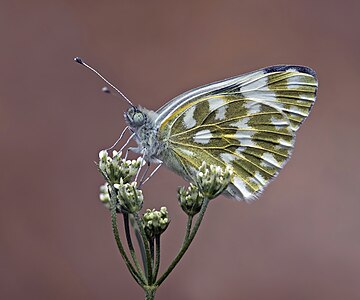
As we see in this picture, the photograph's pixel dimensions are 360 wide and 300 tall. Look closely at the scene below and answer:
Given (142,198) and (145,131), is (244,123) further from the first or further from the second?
(142,198)

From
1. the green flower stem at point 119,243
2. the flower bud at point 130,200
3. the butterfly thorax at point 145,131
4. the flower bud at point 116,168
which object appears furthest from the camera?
the butterfly thorax at point 145,131

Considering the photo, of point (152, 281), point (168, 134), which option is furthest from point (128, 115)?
point (152, 281)

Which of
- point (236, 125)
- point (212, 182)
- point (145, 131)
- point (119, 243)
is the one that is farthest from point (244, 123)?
point (119, 243)

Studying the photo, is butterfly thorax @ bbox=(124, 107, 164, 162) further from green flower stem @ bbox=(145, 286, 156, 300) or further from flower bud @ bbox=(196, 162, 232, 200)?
green flower stem @ bbox=(145, 286, 156, 300)

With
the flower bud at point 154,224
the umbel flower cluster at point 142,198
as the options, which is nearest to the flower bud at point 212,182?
Answer: the umbel flower cluster at point 142,198

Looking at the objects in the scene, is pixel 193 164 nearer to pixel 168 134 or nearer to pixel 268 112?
pixel 168 134

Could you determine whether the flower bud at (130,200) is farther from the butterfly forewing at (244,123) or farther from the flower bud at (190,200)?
the butterfly forewing at (244,123)
